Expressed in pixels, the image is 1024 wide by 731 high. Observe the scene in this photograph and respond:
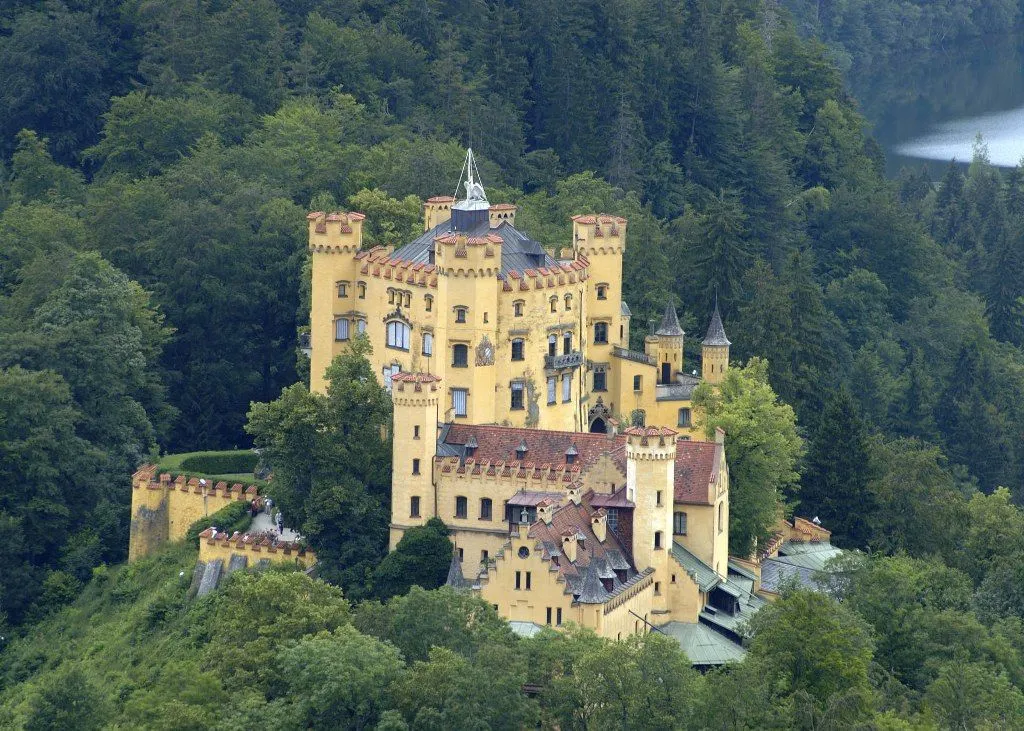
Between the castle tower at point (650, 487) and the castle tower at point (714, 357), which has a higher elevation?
the castle tower at point (714, 357)

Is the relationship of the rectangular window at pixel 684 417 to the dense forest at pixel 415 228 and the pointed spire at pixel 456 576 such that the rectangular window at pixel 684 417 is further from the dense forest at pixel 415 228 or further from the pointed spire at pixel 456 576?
the pointed spire at pixel 456 576

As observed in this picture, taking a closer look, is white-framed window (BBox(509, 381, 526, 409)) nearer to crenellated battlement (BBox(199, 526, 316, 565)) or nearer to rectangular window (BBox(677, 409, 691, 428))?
rectangular window (BBox(677, 409, 691, 428))

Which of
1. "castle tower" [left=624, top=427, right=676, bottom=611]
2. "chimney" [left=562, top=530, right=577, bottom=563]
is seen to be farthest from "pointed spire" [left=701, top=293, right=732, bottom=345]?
"chimney" [left=562, top=530, right=577, bottom=563]

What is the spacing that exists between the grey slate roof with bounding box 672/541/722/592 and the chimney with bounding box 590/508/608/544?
2503 mm

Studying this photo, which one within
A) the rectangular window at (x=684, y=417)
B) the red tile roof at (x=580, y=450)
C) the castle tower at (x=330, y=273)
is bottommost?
the red tile roof at (x=580, y=450)

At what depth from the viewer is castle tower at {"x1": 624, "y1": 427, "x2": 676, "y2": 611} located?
9381 cm

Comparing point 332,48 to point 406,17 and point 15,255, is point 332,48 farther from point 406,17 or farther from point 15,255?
point 15,255

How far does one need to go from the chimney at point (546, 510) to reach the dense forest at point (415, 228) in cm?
Answer: 532

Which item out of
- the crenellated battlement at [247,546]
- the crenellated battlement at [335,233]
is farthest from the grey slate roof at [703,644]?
the crenellated battlement at [335,233]

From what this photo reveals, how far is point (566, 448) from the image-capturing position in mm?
98312

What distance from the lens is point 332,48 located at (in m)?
148

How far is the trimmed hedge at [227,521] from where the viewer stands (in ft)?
340

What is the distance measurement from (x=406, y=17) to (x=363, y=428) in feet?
185

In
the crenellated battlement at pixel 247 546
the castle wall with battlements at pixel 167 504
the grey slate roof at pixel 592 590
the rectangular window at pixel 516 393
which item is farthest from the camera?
the castle wall with battlements at pixel 167 504
